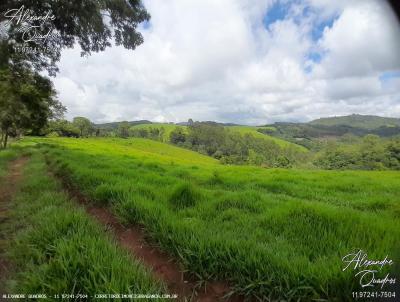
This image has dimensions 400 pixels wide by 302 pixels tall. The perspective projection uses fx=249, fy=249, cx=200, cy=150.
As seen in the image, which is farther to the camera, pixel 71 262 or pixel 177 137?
pixel 177 137

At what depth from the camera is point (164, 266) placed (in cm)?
353

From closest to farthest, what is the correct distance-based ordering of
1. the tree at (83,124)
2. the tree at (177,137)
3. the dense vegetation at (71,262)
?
the dense vegetation at (71,262), the tree at (83,124), the tree at (177,137)

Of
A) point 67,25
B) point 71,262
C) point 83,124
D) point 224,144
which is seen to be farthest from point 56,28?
point 224,144

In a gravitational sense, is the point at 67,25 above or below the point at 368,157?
above


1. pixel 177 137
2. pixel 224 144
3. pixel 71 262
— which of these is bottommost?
pixel 224 144

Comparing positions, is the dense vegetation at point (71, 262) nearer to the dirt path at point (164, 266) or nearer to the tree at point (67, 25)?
the dirt path at point (164, 266)

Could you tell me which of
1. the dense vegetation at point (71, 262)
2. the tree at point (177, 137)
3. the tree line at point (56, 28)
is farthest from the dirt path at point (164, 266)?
the tree at point (177, 137)

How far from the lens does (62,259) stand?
3102 mm

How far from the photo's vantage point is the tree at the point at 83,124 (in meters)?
127

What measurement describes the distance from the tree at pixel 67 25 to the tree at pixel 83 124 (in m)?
128

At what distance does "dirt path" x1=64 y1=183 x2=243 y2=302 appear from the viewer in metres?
2.94

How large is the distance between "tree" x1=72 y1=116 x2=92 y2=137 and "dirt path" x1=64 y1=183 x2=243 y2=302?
13465 cm

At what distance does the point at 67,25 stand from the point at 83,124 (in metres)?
132

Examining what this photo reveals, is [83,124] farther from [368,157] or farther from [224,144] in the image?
[368,157]
